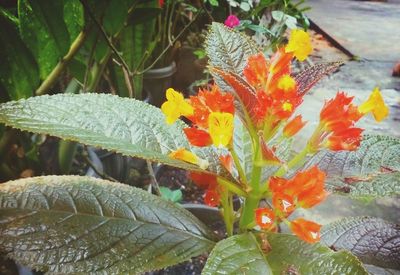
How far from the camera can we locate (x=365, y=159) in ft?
1.97

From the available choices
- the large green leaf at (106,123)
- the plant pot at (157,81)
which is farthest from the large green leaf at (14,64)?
the plant pot at (157,81)

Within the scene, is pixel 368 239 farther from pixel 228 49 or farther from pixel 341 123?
pixel 228 49

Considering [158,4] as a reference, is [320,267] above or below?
below

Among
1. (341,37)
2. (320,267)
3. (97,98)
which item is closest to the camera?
(320,267)

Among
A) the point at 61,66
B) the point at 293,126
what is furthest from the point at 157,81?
the point at 293,126

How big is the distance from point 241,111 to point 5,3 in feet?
2.32

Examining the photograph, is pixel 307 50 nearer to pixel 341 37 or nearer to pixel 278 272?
pixel 278 272

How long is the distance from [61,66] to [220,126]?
54cm

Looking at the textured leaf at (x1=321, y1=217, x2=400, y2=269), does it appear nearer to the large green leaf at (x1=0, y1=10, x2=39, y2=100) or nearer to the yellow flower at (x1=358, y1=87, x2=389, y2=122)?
the yellow flower at (x1=358, y1=87, x2=389, y2=122)

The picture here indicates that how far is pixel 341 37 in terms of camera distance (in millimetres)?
4031

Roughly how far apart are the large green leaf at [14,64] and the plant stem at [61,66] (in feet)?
0.13

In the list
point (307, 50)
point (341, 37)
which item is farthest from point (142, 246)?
point (341, 37)

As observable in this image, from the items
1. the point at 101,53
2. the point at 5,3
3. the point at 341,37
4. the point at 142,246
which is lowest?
the point at 341,37

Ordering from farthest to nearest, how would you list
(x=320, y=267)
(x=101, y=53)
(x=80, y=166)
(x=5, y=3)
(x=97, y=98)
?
(x=80, y=166)
(x=101, y=53)
(x=5, y=3)
(x=97, y=98)
(x=320, y=267)
